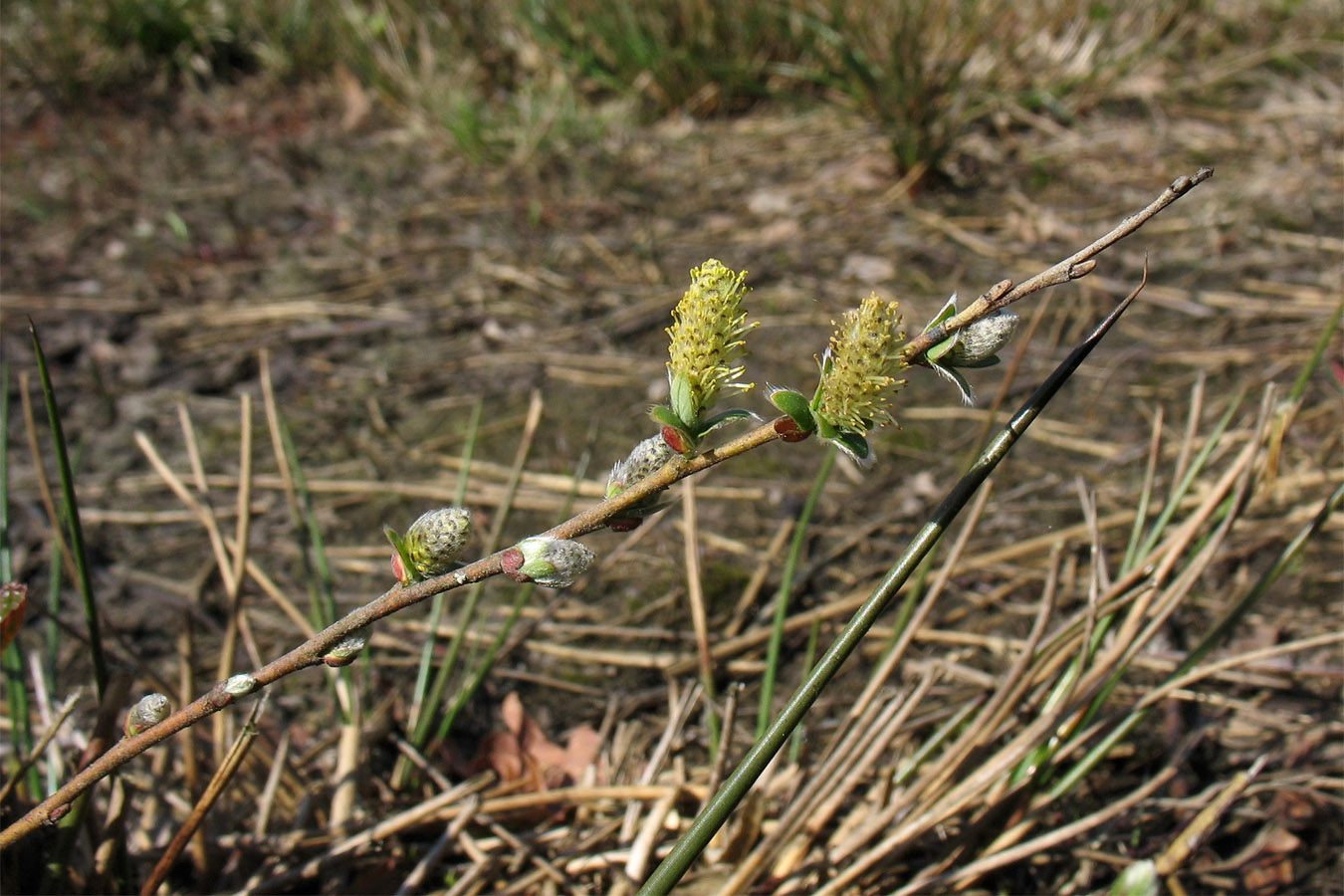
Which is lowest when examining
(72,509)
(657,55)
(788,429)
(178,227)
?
(178,227)

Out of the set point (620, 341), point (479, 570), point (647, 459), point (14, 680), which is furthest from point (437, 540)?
point (620, 341)

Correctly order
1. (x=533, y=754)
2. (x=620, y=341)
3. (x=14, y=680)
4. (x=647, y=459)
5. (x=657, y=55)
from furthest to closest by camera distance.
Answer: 1. (x=657, y=55)
2. (x=620, y=341)
3. (x=533, y=754)
4. (x=14, y=680)
5. (x=647, y=459)

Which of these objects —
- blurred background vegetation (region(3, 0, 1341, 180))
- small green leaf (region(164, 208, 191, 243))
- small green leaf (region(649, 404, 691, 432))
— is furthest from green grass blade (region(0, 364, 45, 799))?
blurred background vegetation (region(3, 0, 1341, 180))

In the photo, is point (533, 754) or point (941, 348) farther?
point (533, 754)

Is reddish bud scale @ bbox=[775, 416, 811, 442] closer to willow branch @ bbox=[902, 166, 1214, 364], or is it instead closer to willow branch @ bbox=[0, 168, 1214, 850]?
willow branch @ bbox=[0, 168, 1214, 850]

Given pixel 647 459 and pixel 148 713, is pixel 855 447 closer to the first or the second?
pixel 647 459
